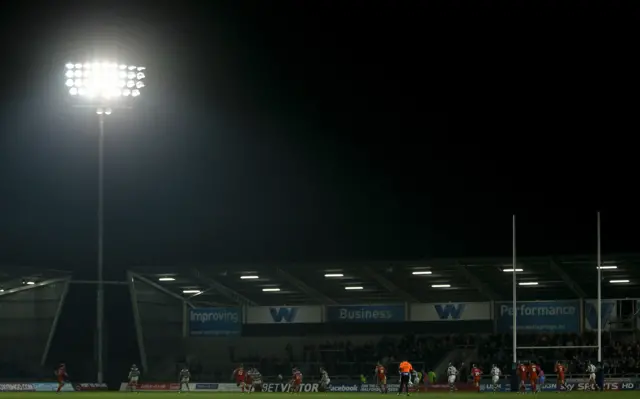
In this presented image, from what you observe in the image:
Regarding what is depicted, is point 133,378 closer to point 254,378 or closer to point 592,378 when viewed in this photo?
point 254,378

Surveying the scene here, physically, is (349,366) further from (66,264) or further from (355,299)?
(66,264)

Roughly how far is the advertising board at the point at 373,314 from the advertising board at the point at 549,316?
24.9 ft

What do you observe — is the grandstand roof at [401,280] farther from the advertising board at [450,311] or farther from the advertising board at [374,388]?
the advertising board at [374,388]

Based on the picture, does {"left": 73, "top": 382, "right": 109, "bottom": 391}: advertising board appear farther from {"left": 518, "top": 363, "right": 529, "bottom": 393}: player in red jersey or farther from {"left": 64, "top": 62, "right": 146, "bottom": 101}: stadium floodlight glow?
{"left": 518, "top": 363, "right": 529, "bottom": 393}: player in red jersey

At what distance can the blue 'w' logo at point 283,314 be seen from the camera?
214 ft

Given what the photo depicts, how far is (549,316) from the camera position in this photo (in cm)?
5700

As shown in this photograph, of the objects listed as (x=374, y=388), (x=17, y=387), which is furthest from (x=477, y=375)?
(x=17, y=387)

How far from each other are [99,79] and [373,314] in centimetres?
2362

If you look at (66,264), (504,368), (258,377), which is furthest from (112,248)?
(504,368)

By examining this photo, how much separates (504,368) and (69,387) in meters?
22.2

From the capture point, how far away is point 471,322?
202ft

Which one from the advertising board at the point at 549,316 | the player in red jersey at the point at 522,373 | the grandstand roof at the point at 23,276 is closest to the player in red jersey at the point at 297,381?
the player in red jersey at the point at 522,373

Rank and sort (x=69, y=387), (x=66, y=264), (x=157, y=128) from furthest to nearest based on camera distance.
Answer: (x=157, y=128), (x=66, y=264), (x=69, y=387)

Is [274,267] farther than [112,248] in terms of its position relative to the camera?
No
